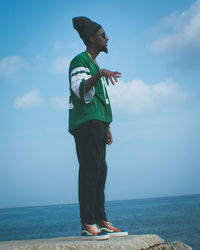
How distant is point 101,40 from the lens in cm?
379

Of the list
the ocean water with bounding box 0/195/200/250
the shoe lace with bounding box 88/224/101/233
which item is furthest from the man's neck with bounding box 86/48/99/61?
the ocean water with bounding box 0/195/200/250

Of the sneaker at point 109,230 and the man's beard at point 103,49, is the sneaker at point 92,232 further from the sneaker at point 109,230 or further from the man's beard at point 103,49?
the man's beard at point 103,49

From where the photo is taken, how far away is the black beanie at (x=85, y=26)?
374 cm

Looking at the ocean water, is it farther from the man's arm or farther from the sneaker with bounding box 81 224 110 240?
the man's arm

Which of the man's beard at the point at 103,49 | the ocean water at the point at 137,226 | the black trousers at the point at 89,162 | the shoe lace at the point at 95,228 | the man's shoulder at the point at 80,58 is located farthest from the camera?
the ocean water at the point at 137,226

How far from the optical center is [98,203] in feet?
12.0


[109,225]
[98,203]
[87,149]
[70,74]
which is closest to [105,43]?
[70,74]

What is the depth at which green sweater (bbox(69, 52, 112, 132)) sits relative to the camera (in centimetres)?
340

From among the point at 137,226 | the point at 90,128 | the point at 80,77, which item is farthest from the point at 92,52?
the point at 137,226

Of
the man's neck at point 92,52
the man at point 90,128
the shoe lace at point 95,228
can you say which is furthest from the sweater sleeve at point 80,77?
the shoe lace at point 95,228

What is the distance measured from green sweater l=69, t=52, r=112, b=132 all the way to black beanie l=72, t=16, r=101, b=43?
0.25 metres

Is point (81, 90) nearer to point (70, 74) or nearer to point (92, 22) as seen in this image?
point (70, 74)

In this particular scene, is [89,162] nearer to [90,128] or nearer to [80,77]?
Result: [90,128]

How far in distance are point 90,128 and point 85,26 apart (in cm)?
140
